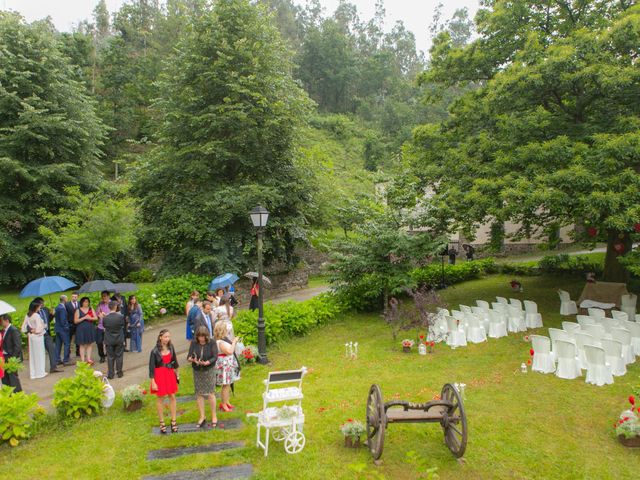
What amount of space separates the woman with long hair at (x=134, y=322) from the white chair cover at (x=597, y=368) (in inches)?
438

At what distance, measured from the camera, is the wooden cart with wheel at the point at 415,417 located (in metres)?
6.13

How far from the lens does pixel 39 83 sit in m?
22.4

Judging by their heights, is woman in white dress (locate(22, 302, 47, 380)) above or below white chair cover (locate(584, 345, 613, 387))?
above

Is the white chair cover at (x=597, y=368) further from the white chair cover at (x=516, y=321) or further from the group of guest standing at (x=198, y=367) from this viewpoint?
the group of guest standing at (x=198, y=367)

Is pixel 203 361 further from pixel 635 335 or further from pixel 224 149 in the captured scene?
pixel 224 149

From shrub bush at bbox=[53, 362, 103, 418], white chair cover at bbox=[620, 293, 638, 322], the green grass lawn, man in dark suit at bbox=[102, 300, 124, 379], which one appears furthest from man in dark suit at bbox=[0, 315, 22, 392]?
white chair cover at bbox=[620, 293, 638, 322]

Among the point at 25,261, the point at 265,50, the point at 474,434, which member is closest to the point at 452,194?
the point at 474,434

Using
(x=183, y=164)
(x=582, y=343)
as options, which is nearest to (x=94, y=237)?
(x=183, y=164)

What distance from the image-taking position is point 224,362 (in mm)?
7969

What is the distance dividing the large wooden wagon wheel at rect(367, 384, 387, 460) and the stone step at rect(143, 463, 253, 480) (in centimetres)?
179

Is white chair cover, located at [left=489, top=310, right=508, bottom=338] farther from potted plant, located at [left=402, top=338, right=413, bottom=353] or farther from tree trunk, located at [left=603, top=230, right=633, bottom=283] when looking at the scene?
tree trunk, located at [left=603, top=230, right=633, bottom=283]

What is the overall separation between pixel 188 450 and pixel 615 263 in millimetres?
16895

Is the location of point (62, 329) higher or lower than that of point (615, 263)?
Result: lower

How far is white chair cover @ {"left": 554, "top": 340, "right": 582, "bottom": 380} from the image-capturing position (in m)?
9.39
